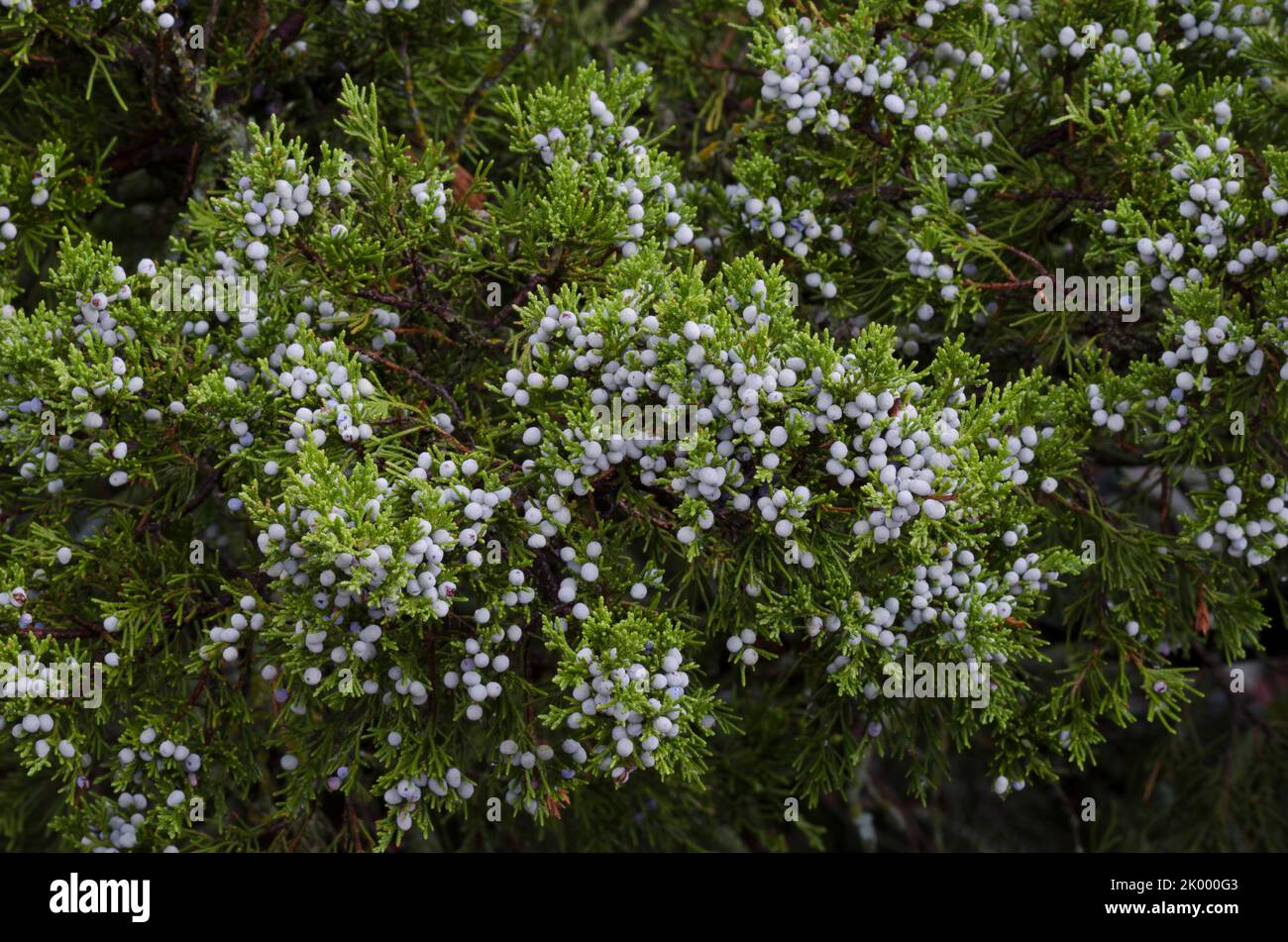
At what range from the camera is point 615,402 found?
2.29 metres

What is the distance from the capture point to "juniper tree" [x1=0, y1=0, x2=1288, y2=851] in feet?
7.36

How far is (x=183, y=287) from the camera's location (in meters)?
2.55
